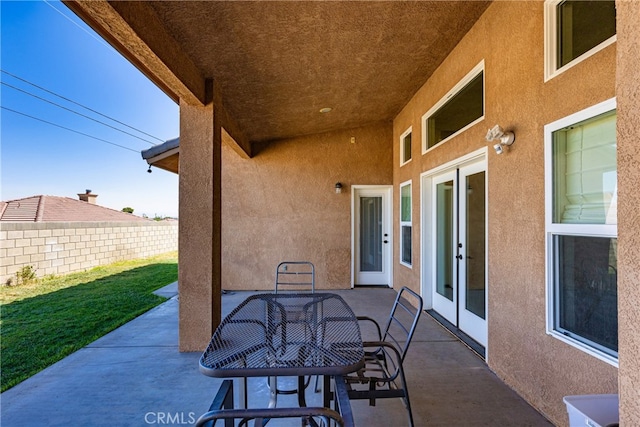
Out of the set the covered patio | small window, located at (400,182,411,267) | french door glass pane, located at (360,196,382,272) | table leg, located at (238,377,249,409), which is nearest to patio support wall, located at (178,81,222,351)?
the covered patio

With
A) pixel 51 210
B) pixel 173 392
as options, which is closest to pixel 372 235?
pixel 173 392

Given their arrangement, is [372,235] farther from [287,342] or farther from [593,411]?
[593,411]

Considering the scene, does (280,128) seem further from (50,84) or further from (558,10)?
(50,84)

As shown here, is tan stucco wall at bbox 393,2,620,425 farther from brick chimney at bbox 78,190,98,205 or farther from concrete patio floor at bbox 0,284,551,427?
brick chimney at bbox 78,190,98,205

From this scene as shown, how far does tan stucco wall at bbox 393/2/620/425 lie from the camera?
6.22 ft

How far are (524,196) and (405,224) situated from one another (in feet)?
10.3

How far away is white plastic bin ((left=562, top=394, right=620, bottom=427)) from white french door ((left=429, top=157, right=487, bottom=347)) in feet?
6.32

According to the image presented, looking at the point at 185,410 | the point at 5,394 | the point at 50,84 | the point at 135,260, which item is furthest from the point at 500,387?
the point at 50,84

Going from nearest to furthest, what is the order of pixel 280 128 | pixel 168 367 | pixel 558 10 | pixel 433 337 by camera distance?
pixel 558 10
pixel 168 367
pixel 433 337
pixel 280 128

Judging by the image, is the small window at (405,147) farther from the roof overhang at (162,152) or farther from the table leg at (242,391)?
the table leg at (242,391)

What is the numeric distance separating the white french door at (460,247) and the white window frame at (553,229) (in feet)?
3.32

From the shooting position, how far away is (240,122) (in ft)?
16.4

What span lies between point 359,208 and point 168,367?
4.53 metres

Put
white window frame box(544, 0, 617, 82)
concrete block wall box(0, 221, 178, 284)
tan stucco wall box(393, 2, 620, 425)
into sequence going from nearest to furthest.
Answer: tan stucco wall box(393, 2, 620, 425) < white window frame box(544, 0, 617, 82) < concrete block wall box(0, 221, 178, 284)
